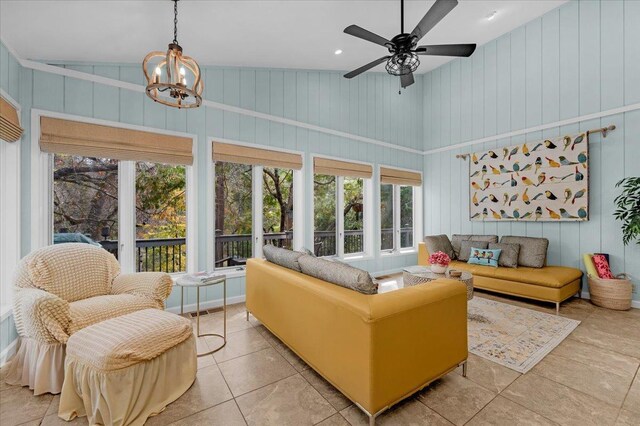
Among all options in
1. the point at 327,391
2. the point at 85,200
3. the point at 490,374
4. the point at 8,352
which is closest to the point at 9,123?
the point at 85,200

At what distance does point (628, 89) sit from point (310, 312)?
507 cm

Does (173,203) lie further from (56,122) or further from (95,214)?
(56,122)

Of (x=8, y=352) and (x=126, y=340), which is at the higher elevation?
(x=126, y=340)

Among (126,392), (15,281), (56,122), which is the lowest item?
(126,392)

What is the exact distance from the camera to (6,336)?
2363 millimetres

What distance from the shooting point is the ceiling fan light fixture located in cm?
269

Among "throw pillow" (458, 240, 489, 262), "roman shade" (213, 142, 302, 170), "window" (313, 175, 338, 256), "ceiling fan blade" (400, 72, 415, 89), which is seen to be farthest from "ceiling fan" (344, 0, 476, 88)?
"throw pillow" (458, 240, 489, 262)

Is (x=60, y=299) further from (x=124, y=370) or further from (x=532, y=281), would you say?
(x=532, y=281)

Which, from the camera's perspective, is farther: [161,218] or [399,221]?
[399,221]

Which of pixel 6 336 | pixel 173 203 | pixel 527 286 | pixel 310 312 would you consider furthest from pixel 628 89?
pixel 6 336

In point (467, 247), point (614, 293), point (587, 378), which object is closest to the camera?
point (587, 378)

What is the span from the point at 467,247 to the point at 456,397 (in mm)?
3427

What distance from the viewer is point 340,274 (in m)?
1.92

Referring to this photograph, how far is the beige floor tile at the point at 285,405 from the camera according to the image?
173cm
